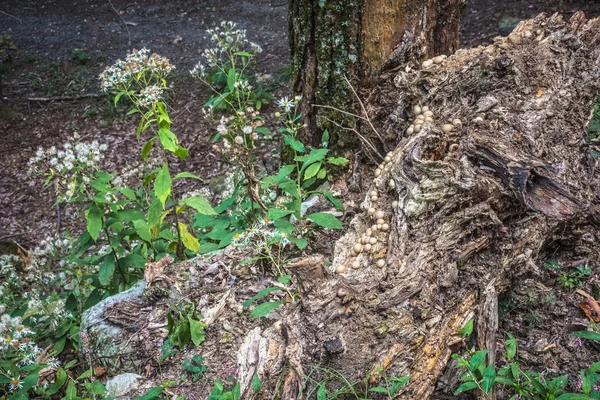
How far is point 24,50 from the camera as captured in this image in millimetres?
10508

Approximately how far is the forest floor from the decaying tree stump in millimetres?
3324

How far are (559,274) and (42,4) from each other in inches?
548

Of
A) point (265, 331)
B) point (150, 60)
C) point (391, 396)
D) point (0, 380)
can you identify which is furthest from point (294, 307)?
point (150, 60)

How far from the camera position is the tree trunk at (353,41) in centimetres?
342

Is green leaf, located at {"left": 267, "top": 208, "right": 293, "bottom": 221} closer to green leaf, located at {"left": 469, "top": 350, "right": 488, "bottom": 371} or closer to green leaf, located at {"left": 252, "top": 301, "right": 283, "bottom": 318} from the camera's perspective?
green leaf, located at {"left": 252, "top": 301, "right": 283, "bottom": 318}

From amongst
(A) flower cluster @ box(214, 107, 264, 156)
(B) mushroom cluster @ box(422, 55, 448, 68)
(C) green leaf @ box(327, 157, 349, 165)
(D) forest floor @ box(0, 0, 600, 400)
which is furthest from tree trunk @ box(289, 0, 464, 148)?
(D) forest floor @ box(0, 0, 600, 400)

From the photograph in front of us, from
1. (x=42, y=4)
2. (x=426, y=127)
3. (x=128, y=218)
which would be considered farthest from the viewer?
(x=42, y=4)

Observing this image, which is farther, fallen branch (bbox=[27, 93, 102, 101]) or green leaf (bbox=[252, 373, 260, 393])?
fallen branch (bbox=[27, 93, 102, 101])

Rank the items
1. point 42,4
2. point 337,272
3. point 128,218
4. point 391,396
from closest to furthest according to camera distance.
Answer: point 391,396 < point 337,272 < point 128,218 < point 42,4

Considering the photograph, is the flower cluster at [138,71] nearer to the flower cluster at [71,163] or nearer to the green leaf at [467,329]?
the flower cluster at [71,163]

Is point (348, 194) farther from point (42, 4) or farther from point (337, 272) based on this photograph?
point (42, 4)

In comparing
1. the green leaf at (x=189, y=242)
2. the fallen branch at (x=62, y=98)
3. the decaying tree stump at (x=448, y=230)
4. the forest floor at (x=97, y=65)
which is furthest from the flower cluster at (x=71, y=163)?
the fallen branch at (x=62, y=98)

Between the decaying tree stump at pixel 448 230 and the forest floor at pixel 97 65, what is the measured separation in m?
3.32

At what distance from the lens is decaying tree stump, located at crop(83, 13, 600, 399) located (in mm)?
2277
